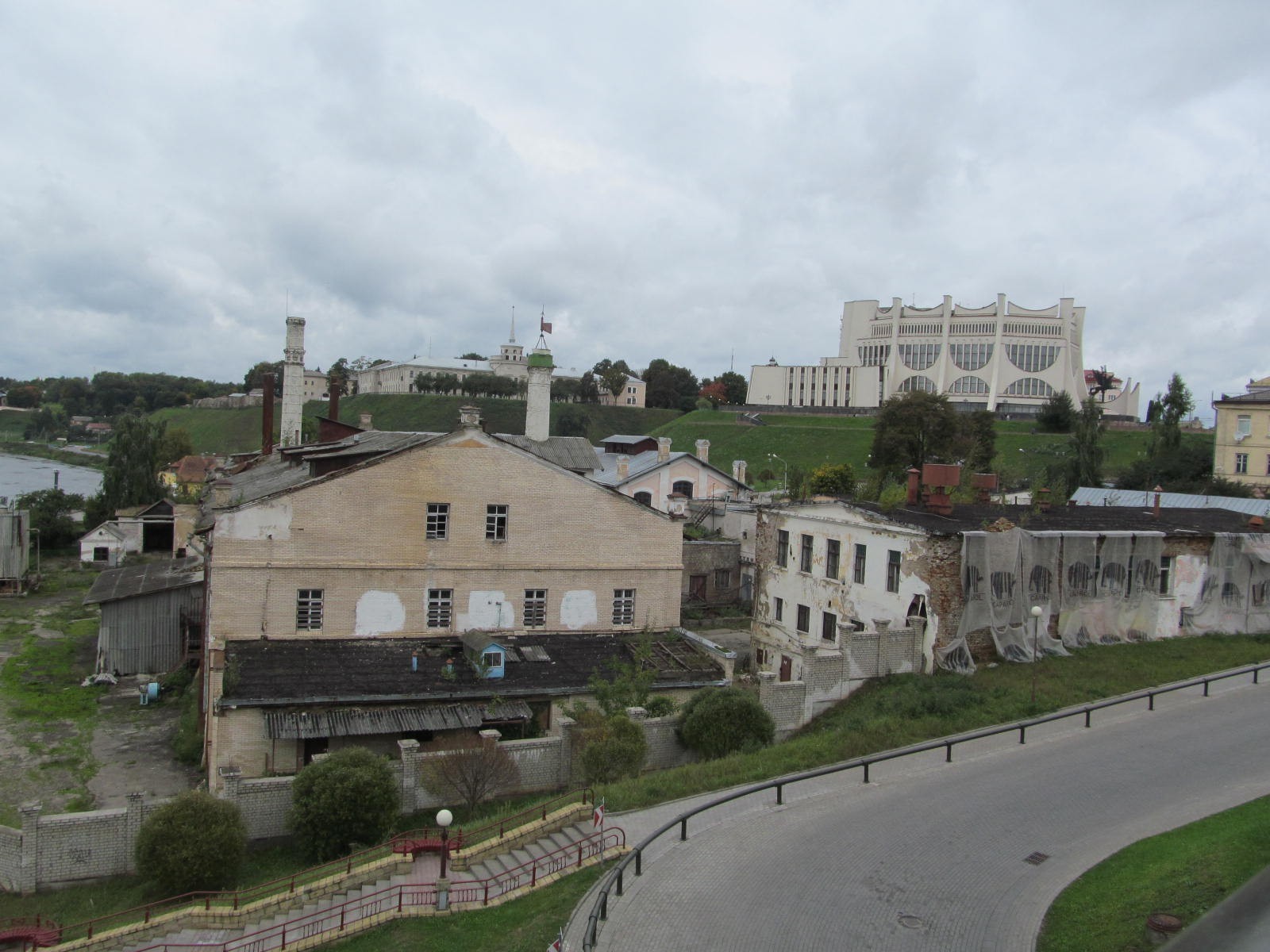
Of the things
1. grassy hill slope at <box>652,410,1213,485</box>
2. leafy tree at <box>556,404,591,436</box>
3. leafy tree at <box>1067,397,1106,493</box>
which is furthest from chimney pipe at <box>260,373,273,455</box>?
leafy tree at <box>556,404,591,436</box>

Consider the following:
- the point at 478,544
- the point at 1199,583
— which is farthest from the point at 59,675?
the point at 1199,583

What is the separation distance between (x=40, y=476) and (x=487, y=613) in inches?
4867

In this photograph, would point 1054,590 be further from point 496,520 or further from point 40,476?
point 40,476

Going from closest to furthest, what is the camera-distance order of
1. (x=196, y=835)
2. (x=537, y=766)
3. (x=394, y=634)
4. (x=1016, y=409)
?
(x=196, y=835)
(x=537, y=766)
(x=394, y=634)
(x=1016, y=409)

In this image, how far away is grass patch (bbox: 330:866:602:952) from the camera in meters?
12.2

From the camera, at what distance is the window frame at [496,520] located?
26.2 m

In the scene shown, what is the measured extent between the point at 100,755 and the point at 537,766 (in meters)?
12.5

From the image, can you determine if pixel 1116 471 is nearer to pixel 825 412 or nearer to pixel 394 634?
pixel 825 412

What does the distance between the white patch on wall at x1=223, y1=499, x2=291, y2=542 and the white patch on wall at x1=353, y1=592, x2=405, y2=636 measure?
2785 millimetres

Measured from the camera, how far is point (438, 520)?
25688 millimetres

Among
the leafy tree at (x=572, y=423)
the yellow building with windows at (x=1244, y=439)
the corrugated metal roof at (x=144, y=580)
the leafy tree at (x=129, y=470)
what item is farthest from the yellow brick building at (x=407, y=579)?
the leafy tree at (x=572, y=423)

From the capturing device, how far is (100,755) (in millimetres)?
23766

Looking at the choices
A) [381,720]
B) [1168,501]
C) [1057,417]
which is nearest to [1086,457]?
[1168,501]

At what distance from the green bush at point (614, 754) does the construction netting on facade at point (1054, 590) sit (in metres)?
8.99
